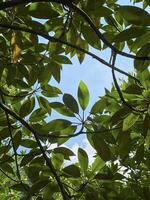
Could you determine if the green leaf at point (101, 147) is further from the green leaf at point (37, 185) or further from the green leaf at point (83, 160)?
the green leaf at point (37, 185)

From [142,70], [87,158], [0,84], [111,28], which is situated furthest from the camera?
[0,84]

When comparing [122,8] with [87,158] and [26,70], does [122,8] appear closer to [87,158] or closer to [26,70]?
[87,158]

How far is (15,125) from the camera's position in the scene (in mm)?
2822

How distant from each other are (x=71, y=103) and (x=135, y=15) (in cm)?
78

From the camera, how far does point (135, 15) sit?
73.7 inches

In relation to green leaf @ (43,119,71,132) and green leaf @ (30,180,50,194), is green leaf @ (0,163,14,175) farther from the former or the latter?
green leaf @ (43,119,71,132)

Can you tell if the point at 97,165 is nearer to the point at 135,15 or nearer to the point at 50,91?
the point at 50,91

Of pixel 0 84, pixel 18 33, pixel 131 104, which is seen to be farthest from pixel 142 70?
pixel 0 84

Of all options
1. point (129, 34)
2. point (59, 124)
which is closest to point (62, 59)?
point (59, 124)

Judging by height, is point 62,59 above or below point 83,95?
above

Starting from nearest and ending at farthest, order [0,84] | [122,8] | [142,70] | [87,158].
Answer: [122,8] < [142,70] < [87,158] < [0,84]

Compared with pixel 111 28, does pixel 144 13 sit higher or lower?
lower

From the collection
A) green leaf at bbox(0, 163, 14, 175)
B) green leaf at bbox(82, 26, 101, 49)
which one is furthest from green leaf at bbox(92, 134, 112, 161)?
green leaf at bbox(0, 163, 14, 175)

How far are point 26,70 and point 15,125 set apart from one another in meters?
0.38
